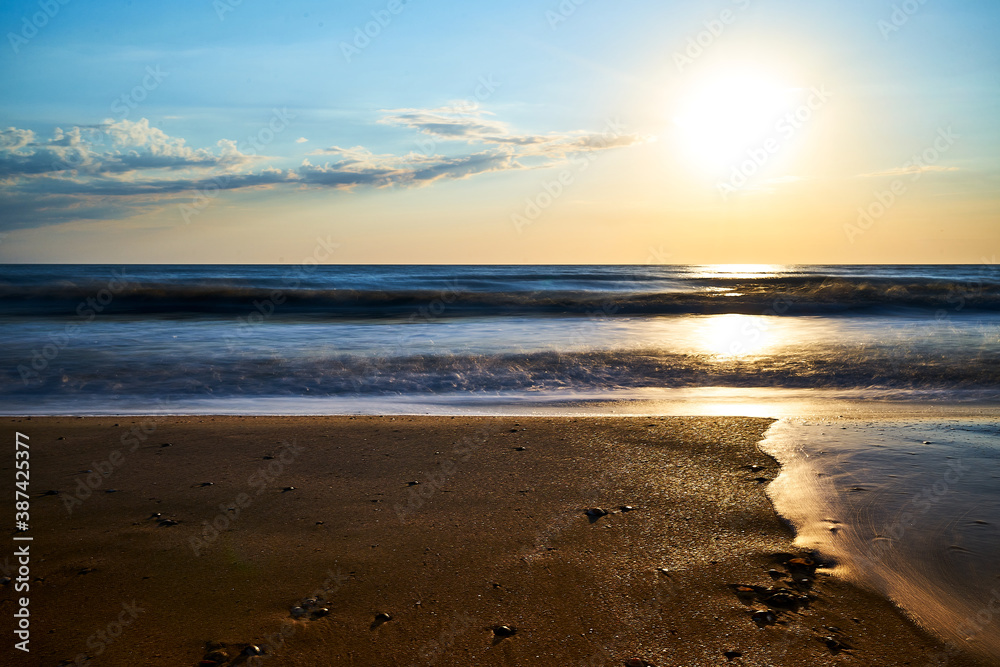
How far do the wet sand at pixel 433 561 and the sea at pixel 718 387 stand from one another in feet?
1.13

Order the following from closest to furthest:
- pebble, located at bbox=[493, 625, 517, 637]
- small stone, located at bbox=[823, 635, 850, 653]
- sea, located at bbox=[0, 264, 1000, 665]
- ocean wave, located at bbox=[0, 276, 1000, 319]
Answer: small stone, located at bbox=[823, 635, 850, 653] < pebble, located at bbox=[493, 625, 517, 637] < sea, located at bbox=[0, 264, 1000, 665] < ocean wave, located at bbox=[0, 276, 1000, 319]

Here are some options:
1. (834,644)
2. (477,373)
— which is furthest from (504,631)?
(477,373)

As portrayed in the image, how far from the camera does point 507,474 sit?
3646 millimetres

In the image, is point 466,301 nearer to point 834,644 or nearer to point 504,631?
point 504,631

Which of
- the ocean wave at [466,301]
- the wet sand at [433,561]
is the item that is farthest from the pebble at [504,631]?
the ocean wave at [466,301]

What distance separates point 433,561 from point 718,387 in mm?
5428

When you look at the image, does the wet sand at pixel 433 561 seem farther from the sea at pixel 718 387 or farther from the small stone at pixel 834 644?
the sea at pixel 718 387

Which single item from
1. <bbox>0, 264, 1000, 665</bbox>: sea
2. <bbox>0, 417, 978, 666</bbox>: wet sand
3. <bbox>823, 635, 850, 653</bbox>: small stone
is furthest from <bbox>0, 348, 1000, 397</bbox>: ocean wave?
<bbox>823, 635, 850, 653</bbox>: small stone

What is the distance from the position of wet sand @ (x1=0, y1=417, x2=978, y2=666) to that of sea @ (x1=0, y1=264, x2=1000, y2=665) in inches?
13.6

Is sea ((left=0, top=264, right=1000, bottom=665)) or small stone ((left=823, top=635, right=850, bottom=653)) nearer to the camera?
small stone ((left=823, top=635, right=850, bottom=653))

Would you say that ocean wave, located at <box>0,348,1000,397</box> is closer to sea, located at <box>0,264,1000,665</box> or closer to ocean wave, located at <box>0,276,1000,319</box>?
sea, located at <box>0,264,1000,665</box>

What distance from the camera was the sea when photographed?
268 centimetres

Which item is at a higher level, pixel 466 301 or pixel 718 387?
pixel 466 301

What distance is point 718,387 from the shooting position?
23.0 feet
